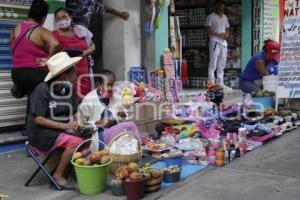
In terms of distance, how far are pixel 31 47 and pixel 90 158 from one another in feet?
6.00

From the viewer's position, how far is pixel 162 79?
27.6ft

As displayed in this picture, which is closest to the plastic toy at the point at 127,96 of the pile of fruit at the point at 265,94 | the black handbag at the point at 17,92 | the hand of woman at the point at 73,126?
the black handbag at the point at 17,92

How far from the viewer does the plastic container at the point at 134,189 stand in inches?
173

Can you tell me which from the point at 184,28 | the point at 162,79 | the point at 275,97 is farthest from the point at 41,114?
the point at 184,28

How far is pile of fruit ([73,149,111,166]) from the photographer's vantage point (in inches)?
180

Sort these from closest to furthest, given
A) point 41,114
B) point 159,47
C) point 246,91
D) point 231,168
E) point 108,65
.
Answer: point 41,114 → point 231,168 → point 108,65 → point 159,47 → point 246,91

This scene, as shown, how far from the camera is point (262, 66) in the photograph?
894 cm

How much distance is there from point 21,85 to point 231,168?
2.77 m

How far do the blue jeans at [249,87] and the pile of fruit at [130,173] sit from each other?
4.98 meters

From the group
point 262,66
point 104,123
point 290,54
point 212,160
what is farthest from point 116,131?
point 262,66

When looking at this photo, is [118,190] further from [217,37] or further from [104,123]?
[217,37]

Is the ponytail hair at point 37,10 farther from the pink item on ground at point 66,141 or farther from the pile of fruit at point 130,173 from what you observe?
the pile of fruit at point 130,173

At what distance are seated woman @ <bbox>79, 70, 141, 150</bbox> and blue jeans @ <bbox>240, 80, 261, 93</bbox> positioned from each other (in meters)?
4.00

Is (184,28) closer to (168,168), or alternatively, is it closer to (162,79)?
(162,79)
